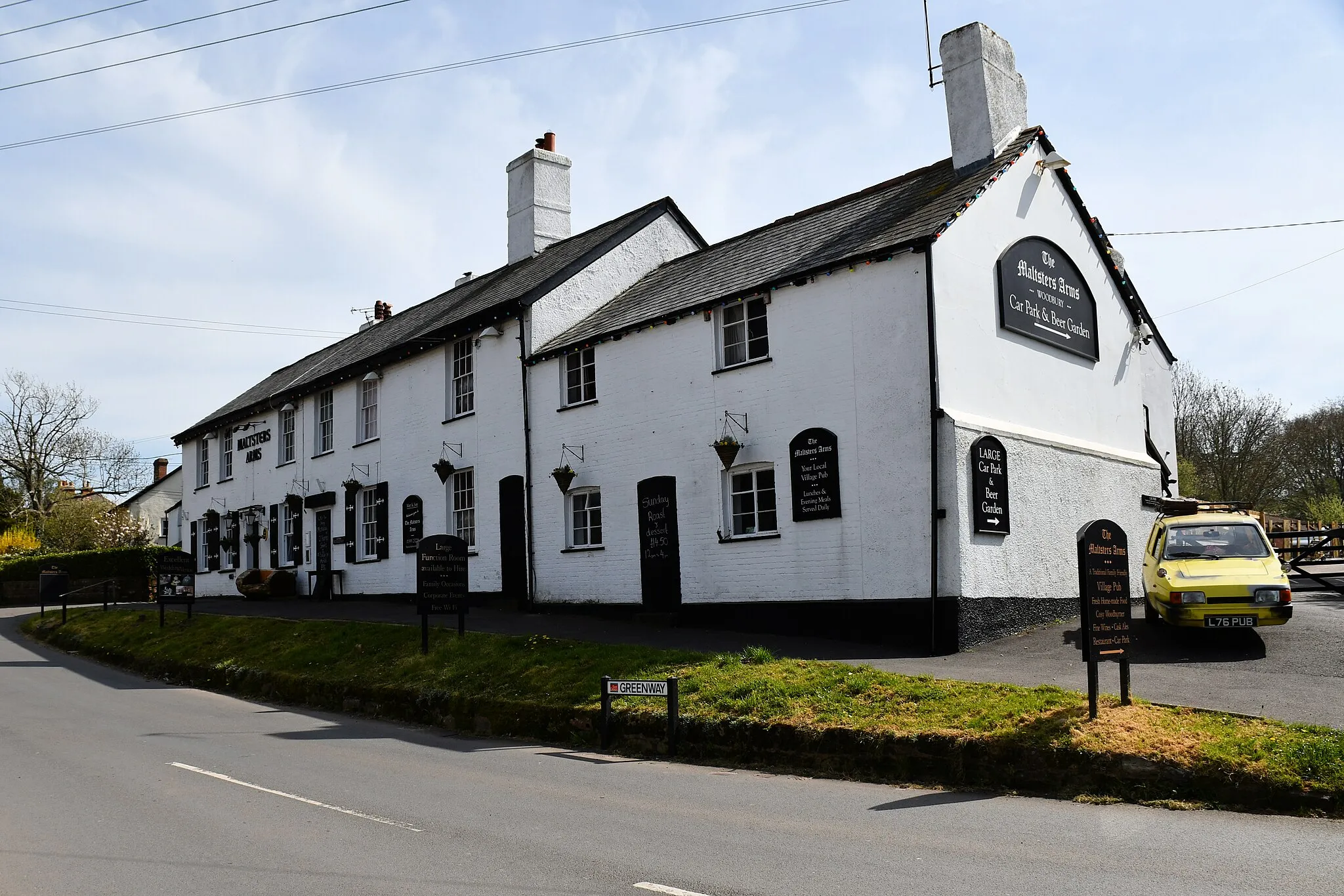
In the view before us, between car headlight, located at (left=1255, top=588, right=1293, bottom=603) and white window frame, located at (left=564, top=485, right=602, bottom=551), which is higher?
white window frame, located at (left=564, top=485, right=602, bottom=551)

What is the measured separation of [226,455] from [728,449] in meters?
24.0

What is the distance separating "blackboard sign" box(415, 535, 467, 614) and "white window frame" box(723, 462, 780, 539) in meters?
4.59

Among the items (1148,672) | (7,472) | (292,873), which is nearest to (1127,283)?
(1148,672)

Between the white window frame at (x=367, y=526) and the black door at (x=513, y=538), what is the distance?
5.84 metres

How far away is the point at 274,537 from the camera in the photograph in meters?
32.5

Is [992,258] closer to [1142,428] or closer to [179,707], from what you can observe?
[1142,428]

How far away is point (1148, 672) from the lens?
12312mm

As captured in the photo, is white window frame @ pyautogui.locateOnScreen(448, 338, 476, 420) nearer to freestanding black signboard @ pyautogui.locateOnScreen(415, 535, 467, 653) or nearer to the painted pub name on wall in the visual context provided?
freestanding black signboard @ pyautogui.locateOnScreen(415, 535, 467, 653)

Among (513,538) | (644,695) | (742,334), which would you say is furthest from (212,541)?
(644,695)

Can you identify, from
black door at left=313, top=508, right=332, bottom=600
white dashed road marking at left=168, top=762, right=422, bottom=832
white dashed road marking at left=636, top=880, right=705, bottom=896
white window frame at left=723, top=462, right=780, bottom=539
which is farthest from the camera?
black door at left=313, top=508, right=332, bottom=600

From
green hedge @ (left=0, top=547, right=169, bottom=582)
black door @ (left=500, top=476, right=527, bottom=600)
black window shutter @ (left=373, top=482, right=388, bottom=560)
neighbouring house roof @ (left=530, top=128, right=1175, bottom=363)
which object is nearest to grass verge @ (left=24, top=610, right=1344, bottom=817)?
black door @ (left=500, top=476, right=527, bottom=600)

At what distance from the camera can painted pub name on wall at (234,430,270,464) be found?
33.6 m

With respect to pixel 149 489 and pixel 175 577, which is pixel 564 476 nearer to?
pixel 175 577

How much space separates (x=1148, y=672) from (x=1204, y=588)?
229cm
